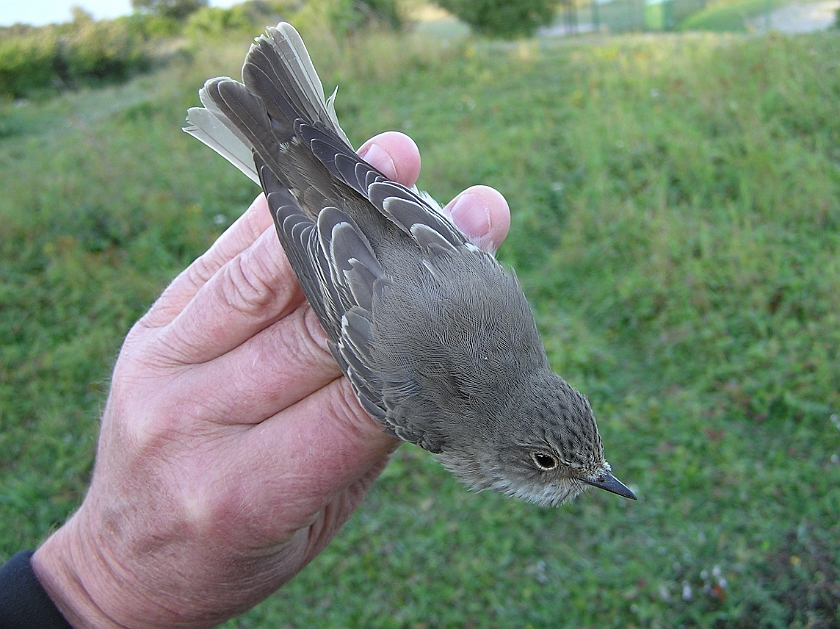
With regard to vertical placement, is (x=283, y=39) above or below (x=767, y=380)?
above

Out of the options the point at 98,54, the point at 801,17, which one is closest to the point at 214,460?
the point at 801,17

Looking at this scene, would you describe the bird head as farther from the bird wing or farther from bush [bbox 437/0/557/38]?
bush [bbox 437/0/557/38]

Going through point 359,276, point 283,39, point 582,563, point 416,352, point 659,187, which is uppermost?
point 283,39

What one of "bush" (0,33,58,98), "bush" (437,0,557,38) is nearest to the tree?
"bush" (0,33,58,98)

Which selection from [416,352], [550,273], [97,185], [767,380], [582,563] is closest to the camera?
[416,352]

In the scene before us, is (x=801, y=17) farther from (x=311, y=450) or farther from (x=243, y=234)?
(x=311, y=450)

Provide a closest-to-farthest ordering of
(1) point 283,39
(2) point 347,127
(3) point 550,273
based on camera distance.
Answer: (1) point 283,39
(3) point 550,273
(2) point 347,127

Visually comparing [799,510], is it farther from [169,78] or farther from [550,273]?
[169,78]

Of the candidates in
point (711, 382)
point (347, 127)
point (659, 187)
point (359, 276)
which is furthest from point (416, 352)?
point (347, 127)
